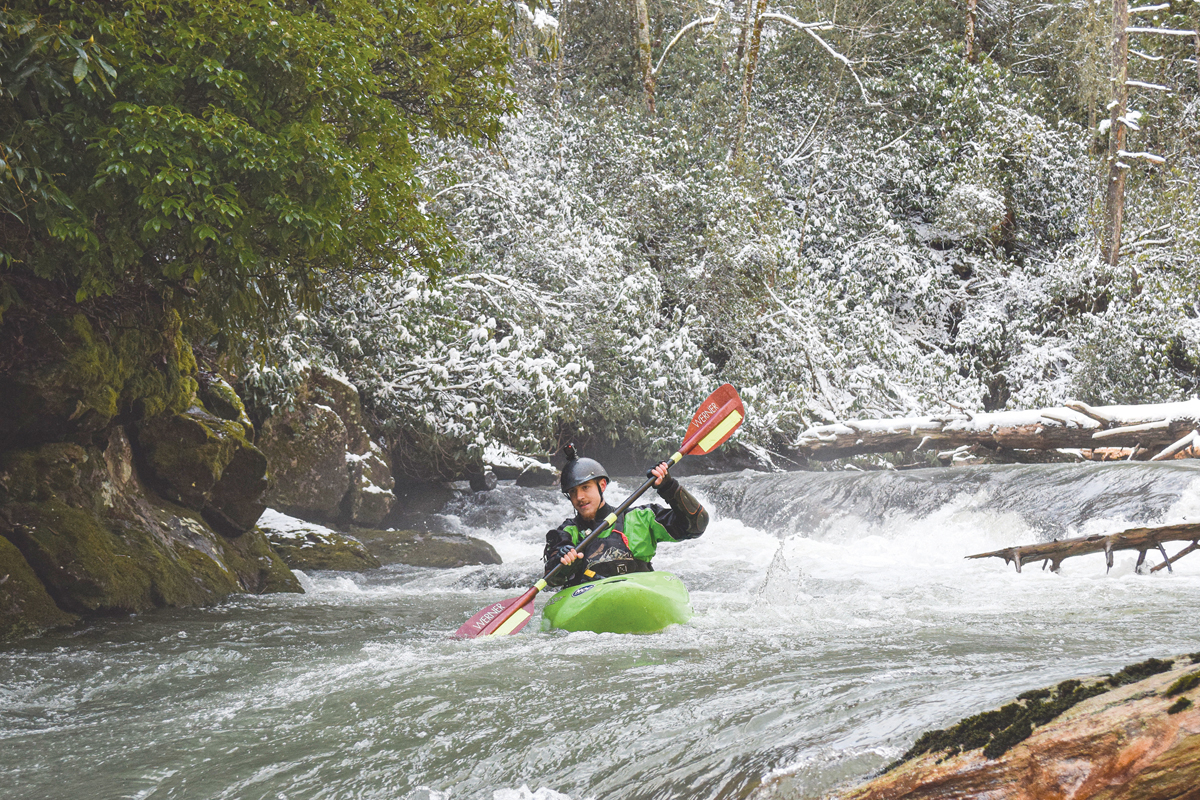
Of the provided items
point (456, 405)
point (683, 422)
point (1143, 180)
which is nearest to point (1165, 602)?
point (456, 405)

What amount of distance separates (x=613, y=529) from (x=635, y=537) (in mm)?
127

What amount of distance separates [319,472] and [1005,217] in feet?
41.5

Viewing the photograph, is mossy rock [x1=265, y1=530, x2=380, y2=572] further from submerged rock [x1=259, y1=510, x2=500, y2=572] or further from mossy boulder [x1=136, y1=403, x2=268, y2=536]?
mossy boulder [x1=136, y1=403, x2=268, y2=536]

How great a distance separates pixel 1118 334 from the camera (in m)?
12.1

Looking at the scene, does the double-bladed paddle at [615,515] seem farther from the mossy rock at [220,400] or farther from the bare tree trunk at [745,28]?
the bare tree trunk at [745,28]

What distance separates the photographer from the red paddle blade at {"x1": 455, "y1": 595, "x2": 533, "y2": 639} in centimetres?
424

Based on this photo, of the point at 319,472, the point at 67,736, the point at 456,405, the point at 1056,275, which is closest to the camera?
the point at 67,736

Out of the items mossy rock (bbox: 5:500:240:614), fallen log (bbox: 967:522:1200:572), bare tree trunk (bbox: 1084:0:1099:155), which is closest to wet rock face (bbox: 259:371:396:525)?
mossy rock (bbox: 5:500:240:614)

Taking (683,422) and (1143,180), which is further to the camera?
(1143,180)

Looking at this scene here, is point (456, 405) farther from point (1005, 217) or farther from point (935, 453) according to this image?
point (1005, 217)

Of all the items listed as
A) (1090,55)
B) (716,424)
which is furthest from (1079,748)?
(1090,55)

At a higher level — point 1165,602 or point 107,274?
point 107,274

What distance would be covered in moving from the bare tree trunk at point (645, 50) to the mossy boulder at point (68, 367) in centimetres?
1258

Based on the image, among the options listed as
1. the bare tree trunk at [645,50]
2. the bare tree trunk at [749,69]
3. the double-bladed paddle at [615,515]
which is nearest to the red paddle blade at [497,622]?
the double-bladed paddle at [615,515]
